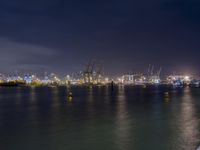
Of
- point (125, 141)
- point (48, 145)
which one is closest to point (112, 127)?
point (125, 141)

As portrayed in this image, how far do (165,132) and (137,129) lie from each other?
1927 mm

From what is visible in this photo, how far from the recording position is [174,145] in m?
15.2

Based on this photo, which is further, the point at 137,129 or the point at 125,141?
the point at 137,129

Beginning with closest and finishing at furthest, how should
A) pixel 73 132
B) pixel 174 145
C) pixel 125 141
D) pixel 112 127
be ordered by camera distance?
1. pixel 174 145
2. pixel 125 141
3. pixel 73 132
4. pixel 112 127

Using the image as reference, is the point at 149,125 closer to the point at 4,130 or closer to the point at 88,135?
the point at 88,135

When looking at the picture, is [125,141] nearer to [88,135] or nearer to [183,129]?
[88,135]

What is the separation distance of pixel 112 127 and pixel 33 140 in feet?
19.0

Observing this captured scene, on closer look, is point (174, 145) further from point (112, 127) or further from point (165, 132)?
point (112, 127)

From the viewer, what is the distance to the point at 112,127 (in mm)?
20891

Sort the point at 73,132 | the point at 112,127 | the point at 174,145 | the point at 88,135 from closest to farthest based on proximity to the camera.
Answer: the point at 174,145
the point at 88,135
the point at 73,132
the point at 112,127

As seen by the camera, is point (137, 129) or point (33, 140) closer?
point (33, 140)

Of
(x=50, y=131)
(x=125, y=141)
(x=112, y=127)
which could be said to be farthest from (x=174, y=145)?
(x=50, y=131)

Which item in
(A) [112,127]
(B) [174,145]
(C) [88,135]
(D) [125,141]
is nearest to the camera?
(B) [174,145]

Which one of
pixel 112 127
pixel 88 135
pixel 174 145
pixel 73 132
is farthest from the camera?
pixel 112 127
